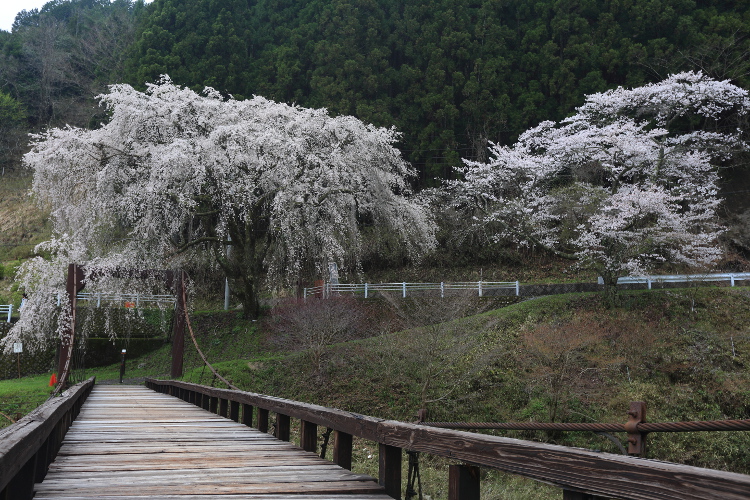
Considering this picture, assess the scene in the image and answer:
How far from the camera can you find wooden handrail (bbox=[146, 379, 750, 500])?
140 cm

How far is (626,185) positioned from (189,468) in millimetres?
20763

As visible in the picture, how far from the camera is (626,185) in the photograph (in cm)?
2123

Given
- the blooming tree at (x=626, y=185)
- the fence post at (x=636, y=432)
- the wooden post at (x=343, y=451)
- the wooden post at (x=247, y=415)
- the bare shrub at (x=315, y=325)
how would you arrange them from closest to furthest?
the wooden post at (x=343, y=451) < the fence post at (x=636, y=432) < the wooden post at (x=247, y=415) < the bare shrub at (x=315, y=325) < the blooming tree at (x=626, y=185)

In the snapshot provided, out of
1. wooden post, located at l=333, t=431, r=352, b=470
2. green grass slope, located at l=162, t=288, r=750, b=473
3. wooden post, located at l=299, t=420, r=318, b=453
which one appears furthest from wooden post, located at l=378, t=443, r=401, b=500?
green grass slope, located at l=162, t=288, r=750, b=473

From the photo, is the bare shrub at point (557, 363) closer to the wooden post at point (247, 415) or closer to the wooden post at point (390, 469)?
the wooden post at point (247, 415)

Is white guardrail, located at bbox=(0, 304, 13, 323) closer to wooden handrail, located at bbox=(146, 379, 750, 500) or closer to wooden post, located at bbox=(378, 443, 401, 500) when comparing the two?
wooden handrail, located at bbox=(146, 379, 750, 500)

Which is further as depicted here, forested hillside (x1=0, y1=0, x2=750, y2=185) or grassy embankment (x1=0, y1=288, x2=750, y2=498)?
forested hillside (x1=0, y1=0, x2=750, y2=185)

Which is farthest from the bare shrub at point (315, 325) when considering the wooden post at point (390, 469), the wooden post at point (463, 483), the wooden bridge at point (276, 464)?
the wooden post at point (463, 483)

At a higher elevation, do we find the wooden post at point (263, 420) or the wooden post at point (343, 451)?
the wooden post at point (343, 451)

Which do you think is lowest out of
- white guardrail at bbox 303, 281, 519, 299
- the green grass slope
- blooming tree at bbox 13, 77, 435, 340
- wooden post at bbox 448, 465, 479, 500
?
the green grass slope

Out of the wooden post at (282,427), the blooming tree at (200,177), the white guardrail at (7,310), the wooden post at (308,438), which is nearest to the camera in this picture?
the wooden post at (308,438)

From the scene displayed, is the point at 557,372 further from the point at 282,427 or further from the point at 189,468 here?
the point at 189,468

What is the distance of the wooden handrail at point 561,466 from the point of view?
1.40 metres

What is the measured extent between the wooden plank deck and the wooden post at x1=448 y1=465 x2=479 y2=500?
652mm
